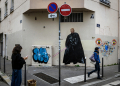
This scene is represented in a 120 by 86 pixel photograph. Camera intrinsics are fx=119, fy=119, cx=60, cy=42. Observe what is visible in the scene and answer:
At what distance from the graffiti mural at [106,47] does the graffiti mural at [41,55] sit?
403 cm

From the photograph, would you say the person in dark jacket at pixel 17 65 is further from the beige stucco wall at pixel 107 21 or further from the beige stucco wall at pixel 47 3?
the beige stucco wall at pixel 107 21

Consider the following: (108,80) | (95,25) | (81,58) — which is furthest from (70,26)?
(108,80)

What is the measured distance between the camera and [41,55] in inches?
349

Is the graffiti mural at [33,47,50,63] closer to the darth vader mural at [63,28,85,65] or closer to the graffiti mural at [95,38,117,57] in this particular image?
the darth vader mural at [63,28,85,65]

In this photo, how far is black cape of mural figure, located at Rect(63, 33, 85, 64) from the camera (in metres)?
8.99

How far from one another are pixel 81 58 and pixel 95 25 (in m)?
2.76

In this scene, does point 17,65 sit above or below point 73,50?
below

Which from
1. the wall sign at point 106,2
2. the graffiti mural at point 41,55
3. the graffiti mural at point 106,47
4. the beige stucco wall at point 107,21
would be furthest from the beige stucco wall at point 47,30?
the wall sign at point 106,2

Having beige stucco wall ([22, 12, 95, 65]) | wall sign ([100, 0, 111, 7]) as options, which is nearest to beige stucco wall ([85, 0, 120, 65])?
wall sign ([100, 0, 111, 7])

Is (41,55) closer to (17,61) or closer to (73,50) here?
(73,50)

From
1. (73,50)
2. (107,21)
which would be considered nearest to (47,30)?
(73,50)

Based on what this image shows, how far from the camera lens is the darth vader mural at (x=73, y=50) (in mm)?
8992

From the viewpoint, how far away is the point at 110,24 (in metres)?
10.7

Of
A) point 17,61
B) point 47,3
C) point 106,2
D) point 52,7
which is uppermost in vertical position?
point 106,2
